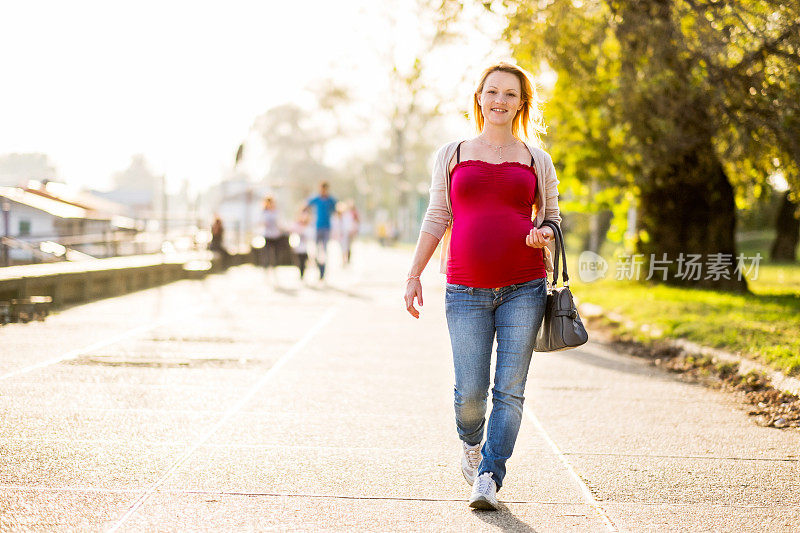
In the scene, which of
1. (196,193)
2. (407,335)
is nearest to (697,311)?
(407,335)

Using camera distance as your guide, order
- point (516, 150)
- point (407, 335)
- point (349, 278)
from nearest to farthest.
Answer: point (516, 150) < point (407, 335) < point (349, 278)

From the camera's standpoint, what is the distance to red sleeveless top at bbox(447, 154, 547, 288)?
4.35m

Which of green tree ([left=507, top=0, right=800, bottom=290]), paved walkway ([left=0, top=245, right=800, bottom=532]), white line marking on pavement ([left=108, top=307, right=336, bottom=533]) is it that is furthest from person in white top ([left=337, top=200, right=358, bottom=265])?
paved walkway ([left=0, top=245, right=800, bottom=532])

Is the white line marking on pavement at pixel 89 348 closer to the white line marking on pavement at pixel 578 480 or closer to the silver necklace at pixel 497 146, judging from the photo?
the white line marking on pavement at pixel 578 480

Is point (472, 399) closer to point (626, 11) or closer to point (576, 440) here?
point (576, 440)

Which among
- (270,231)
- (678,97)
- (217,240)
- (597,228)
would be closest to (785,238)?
(597,228)

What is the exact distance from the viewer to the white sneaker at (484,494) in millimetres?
4414

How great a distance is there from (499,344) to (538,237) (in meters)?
0.56

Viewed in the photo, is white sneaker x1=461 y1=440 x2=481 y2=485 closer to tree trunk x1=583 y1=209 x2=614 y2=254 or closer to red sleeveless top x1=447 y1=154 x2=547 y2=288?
red sleeveless top x1=447 y1=154 x2=547 y2=288

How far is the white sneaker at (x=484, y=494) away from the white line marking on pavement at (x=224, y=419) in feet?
4.82

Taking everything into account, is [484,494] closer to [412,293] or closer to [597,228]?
[412,293]

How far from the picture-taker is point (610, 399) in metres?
7.72

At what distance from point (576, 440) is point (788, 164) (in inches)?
343

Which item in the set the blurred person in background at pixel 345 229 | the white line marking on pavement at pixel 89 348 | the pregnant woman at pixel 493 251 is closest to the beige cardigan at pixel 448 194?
the pregnant woman at pixel 493 251
